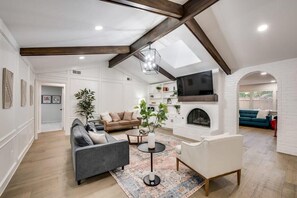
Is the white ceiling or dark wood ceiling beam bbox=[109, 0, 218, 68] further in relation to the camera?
the white ceiling

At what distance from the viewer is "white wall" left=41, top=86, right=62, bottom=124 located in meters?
8.12

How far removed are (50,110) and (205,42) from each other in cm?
901

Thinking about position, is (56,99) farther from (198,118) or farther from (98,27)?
(198,118)

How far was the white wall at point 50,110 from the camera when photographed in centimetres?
812

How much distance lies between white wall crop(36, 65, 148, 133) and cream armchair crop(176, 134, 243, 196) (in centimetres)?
525

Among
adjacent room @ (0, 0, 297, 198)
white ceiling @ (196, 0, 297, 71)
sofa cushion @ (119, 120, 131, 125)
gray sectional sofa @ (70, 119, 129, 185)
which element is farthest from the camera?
sofa cushion @ (119, 120, 131, 125)

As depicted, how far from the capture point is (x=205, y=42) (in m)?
3.50

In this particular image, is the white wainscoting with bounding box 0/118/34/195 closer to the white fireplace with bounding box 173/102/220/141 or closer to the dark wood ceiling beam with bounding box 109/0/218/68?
the dark wood ceiling beam with bounding box 109/0/218/68

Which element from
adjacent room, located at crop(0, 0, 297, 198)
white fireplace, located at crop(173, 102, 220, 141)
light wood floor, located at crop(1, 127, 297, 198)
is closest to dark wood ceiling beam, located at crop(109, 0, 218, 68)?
adjacent room, located at crop(0, 0, 297, 198)

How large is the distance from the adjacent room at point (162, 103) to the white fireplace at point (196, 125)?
0.04 metres

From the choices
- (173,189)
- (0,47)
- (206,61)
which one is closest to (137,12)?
(0,47)

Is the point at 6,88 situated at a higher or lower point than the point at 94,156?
higher

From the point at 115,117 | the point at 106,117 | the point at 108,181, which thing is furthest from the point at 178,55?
the point at 108,181

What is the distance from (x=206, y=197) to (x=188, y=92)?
369 centimetres
